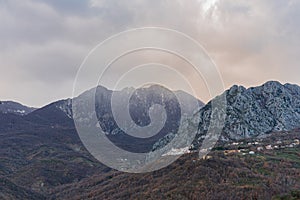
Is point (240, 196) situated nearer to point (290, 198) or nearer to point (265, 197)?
point (265, 197)

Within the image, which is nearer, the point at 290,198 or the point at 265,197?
the point at 290,198

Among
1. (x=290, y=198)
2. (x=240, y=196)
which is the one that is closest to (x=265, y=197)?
(x=240, y=196)

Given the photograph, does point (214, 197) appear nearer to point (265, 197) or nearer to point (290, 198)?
point (265, 197)

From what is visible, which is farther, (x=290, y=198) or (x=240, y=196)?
(x=240, y=196)

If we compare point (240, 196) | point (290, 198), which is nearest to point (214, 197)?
point (240, 196)

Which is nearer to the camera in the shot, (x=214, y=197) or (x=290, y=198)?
(x=290, y=198)
